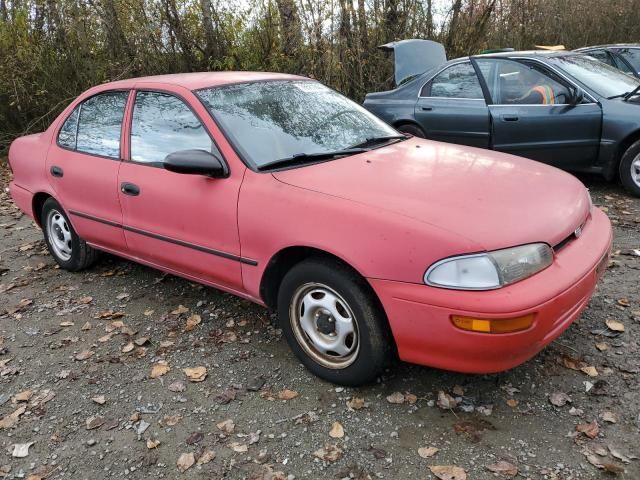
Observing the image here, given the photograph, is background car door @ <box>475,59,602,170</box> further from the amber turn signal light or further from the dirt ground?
the amber turn signal light

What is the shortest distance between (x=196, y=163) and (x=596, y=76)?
16.1 ft

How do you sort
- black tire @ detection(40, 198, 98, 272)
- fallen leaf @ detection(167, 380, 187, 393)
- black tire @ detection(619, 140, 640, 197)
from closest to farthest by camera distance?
fallen leaf @ detection(167, 380, 187, 393), black tire @ detection(40, 198, 98, 272), black tire @ detection(619, 140, 640, 197)

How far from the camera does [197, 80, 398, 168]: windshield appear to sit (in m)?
3.32

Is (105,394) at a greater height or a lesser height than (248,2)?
lesser

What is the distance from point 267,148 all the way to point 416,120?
13.0ft

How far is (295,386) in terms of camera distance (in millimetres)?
3074

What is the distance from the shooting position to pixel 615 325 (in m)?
3.38

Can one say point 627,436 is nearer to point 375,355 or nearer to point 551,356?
point 551,356

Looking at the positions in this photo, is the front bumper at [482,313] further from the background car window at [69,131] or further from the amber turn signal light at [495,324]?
the background car window at [69,131]

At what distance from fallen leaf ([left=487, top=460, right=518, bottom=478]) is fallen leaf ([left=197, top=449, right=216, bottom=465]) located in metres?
1.24

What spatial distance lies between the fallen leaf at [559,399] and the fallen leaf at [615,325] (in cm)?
78

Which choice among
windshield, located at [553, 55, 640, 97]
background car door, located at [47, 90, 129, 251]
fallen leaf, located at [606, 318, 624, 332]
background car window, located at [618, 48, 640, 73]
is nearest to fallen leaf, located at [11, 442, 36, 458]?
background car door, located at [47, 90, 129, 251]

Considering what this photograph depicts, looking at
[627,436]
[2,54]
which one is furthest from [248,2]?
[627,436]

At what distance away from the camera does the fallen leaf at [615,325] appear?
334 cm
